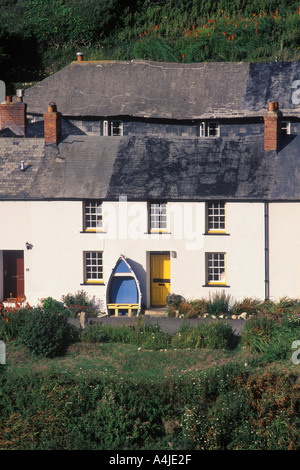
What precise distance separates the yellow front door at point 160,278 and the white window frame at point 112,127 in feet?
36.4

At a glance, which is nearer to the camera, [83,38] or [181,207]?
[181,207]

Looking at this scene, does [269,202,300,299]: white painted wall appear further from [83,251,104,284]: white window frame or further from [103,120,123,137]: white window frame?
[103,120,123,137]: white window frame

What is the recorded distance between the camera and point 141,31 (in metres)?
50.4

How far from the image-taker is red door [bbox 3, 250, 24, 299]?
Result: 32.5m

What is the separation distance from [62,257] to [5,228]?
2.59 m

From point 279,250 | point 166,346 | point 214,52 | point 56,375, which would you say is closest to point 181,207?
point 279,250

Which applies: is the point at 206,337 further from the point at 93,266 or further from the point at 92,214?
the point at 92,214

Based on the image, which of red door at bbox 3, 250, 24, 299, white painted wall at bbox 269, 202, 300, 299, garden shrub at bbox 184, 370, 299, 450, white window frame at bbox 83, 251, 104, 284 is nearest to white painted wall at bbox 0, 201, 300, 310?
white painted wall at bbox 269, 202, 300, 299

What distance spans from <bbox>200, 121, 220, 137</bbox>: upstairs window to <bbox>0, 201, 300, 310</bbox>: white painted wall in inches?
397

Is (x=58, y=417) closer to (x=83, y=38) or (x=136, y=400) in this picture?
(x=136, y=400)

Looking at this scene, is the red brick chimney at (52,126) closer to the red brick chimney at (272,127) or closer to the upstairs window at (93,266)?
the upstairs window at (93,266)

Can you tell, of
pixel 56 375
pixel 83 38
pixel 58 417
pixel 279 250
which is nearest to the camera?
pixel 58 417

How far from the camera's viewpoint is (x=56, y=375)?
23234mm
